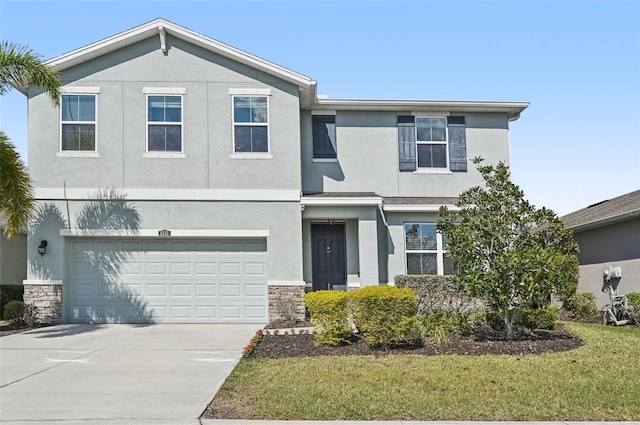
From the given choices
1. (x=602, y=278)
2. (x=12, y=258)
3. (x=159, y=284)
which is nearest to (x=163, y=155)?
(x=159, y=284)

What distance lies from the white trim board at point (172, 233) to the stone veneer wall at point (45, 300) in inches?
56.2

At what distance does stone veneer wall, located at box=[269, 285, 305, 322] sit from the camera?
1566cm

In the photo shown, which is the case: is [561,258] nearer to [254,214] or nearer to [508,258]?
[508,258]

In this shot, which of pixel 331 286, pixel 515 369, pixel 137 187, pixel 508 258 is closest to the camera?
pixel 515 369

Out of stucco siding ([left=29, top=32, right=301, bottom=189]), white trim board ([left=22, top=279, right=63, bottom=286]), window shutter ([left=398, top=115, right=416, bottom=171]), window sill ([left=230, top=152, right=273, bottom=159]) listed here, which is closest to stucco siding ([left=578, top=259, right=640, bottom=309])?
window shutter ([left=398, top=115, right=416, bottom=171])

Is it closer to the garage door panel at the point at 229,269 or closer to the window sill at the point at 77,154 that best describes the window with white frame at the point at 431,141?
the garage door panel at the point at 229,269

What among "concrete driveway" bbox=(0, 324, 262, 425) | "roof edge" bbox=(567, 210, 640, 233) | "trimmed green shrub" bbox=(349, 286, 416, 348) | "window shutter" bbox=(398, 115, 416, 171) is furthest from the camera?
"window shutter" bbox=(398, 115, 416, 171)

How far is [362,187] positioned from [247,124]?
12.9 feet

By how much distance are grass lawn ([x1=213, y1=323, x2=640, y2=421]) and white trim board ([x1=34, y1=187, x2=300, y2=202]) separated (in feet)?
21.3

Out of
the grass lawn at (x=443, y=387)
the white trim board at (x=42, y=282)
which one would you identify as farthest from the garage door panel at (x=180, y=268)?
the grass lawn at (x=443, y=387)

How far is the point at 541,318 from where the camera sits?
505 inches

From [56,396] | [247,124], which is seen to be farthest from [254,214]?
[56,396]

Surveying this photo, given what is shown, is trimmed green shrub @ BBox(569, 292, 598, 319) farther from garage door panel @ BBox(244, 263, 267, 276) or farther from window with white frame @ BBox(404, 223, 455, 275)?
garage door panel @ BBox(244, 263, 267, 276)

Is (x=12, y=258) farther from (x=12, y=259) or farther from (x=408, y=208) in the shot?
(x=408, y=208)
